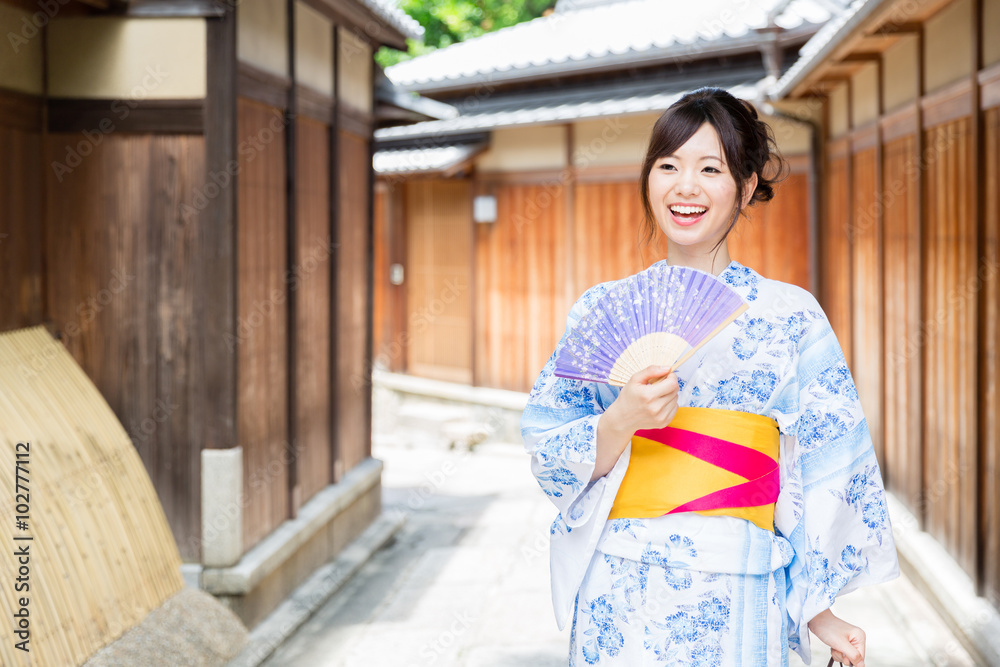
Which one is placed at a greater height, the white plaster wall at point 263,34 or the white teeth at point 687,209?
the white plaster wall at point 263,34

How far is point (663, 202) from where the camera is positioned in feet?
8.11

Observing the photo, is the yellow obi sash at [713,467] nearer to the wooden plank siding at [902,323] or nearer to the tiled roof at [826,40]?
the tiled roof at [826,40]

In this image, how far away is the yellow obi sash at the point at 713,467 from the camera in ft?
7.74

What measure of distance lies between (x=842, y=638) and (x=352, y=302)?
5523 mm

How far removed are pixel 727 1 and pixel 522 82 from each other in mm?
2689

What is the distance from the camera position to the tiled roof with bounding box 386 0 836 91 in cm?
974

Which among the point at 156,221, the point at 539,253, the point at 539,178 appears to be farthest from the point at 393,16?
the point at 539,253

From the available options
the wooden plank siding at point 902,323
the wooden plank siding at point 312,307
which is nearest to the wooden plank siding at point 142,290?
the wooden plank siding at point 312,307

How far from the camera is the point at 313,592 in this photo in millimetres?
6023

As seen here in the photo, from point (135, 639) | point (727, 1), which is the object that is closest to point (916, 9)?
point (135, 639)

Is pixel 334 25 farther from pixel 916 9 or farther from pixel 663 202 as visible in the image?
pixel 663 202

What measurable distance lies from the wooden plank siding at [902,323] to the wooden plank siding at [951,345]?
19 cm

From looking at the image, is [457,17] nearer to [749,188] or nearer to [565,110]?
[565,110]

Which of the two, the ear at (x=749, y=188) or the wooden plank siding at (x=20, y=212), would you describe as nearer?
the ear at (x=749, y=188)
